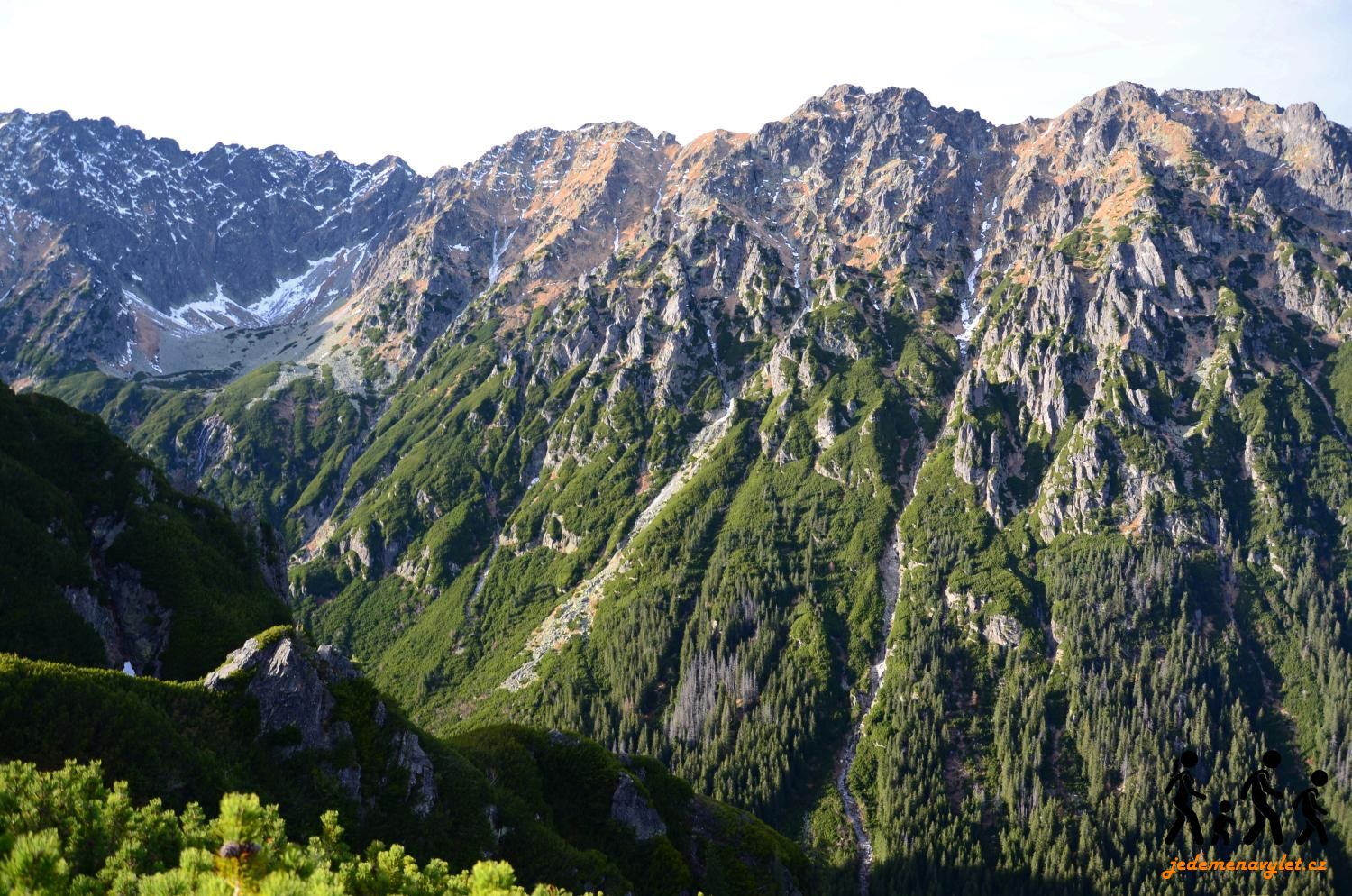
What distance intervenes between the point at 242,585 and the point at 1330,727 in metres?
244

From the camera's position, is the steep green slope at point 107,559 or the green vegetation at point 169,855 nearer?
the green vegetation at point 169,855

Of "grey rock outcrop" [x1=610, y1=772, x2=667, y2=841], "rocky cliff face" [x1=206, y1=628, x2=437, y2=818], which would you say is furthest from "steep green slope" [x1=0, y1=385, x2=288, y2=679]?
"grey rock outcrop" [x1=610, y1=772, x2=667, y2=841]

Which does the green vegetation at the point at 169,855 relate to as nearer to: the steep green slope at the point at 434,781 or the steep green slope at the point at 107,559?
the steep green slope at the point at 434,781

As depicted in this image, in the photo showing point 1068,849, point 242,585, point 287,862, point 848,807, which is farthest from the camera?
point 848,807

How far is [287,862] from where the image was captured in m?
17.1

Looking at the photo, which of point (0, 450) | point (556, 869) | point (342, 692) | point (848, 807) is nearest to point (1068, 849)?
point (848, 807)

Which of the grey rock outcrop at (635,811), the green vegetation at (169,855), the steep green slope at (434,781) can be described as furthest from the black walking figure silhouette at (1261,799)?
the grey rock outcrop at (635,811)

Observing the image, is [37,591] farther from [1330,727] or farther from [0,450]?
[1330,727]

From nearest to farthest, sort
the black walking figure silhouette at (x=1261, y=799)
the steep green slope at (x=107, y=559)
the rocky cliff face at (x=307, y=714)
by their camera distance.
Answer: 1. the black walking figure silhouette at (x=1261, y=799)
2. the rocky cliff face at (x=307, y=714)
3. the steep green slope at (x=107, y=559)

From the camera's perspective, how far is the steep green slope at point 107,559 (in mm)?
65500

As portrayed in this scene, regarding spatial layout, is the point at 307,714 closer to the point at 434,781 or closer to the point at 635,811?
the point at 434,781

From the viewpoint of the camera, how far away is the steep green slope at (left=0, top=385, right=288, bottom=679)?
215 ft

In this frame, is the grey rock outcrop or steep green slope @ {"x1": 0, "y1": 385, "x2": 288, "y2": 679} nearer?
steep green slope @ {"x1": 0, "y1": 385, "x2": 288, "y2": 679}

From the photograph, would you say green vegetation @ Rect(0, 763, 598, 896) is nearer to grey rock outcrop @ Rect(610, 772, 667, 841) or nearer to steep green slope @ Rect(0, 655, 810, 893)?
steep green slope @ Rect(0, 655, 810, 893)
